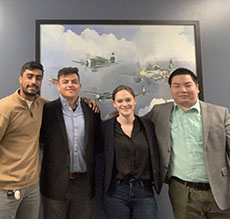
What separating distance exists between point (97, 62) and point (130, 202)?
1.18 meters

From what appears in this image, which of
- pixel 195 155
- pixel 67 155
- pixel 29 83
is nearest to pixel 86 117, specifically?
pixel 67 155

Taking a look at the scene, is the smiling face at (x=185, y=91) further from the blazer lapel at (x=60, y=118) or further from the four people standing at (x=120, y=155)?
the blazer lapel at (x=60, y=118)

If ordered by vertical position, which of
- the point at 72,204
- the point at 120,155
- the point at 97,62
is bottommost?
the point at 72,204

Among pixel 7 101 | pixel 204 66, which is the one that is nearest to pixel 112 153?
pixel 7 101

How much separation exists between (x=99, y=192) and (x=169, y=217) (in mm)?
651

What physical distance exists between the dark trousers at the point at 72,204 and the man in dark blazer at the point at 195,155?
1.94 ft

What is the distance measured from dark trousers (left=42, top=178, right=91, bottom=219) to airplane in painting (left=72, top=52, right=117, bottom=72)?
963 mm

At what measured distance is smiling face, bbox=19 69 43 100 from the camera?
1.53 meters

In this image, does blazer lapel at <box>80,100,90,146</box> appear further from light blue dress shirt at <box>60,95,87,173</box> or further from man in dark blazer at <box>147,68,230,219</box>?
man in dark blazer at <box>147,68,230,219</box>

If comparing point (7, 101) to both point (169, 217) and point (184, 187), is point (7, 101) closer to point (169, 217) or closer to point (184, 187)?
point (184, 187)

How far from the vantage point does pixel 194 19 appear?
2.08 meters

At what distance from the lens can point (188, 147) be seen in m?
1.53

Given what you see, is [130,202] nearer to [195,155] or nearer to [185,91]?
[195,155]

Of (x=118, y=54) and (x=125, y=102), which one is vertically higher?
(x=118, y=54)
